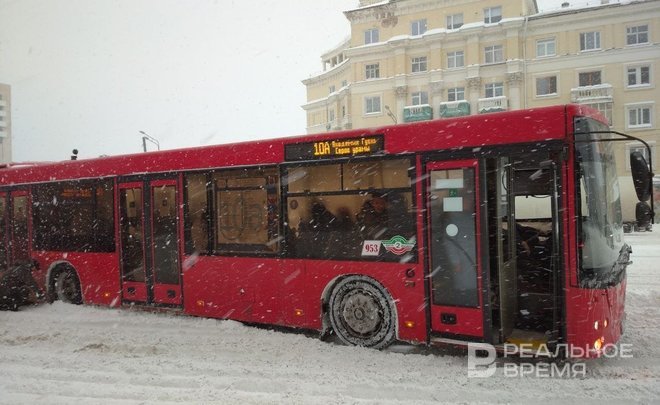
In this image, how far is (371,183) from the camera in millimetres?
6844

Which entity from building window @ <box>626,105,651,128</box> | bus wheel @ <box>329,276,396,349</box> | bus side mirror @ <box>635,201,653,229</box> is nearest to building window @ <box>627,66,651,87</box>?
building window @ <box>626,105,651,128</box>

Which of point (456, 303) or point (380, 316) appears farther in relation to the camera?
point (380, 316)

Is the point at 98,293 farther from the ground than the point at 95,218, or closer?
closer

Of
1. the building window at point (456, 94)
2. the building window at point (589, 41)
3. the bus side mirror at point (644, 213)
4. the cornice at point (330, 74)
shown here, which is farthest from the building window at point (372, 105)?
the bus side mirror at point (644, 213)

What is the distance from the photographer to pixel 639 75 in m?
41.6

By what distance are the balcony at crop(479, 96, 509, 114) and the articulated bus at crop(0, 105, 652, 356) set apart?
127 ft

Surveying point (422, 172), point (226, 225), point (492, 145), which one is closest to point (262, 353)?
point (226, 225)

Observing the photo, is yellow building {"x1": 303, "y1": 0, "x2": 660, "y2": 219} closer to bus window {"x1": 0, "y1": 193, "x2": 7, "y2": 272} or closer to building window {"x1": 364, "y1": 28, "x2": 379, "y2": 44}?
building window {"x1": 364, "y1": 28, "x2": 379, "y2": 44}

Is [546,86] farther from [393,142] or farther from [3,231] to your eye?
[3,231]

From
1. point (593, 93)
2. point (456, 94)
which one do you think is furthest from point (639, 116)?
point (456, 94)

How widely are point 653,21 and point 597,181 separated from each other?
4482 cm

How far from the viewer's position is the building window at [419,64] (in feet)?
156

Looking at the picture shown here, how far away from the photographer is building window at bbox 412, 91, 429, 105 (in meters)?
47.1

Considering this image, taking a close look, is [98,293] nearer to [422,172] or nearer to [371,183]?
[371,183]
